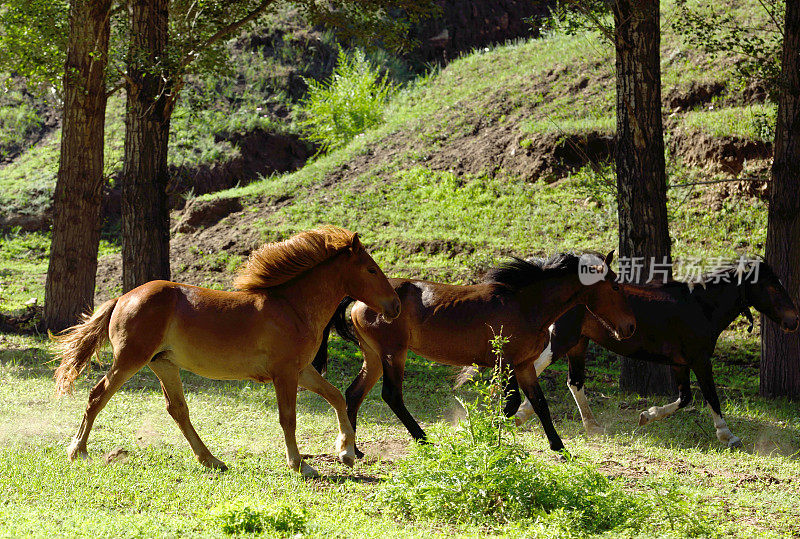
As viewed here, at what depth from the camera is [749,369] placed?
1223cm

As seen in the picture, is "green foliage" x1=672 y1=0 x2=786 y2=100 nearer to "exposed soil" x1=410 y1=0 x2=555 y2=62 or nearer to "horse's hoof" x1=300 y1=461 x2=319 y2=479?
"exposed soil" x1=410 y1=0 x2=555 y2=62

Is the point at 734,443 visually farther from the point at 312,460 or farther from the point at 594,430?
the point at 312,460

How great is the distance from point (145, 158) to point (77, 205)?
7.66ft

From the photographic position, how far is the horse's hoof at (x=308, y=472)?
6648mm

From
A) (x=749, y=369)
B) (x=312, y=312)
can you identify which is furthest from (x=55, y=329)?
(x=749, y=369)

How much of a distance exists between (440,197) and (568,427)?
1002cm

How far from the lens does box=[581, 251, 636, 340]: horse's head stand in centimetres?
826

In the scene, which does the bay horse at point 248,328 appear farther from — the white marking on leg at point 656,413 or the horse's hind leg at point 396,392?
the white marking on leg at point 656,413

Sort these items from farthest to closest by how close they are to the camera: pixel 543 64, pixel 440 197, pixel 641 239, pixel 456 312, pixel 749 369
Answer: pixel 543 64 < pixel 440 197 < pixel 749 369 < pixel 641 239 < pixel 456 312

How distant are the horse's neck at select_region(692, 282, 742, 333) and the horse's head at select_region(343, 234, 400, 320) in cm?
427

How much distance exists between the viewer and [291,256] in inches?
284

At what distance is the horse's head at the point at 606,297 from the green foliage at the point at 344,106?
1551 cm

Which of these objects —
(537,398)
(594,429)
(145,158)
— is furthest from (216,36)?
(594,429)

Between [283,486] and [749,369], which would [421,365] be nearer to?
[749,369]
